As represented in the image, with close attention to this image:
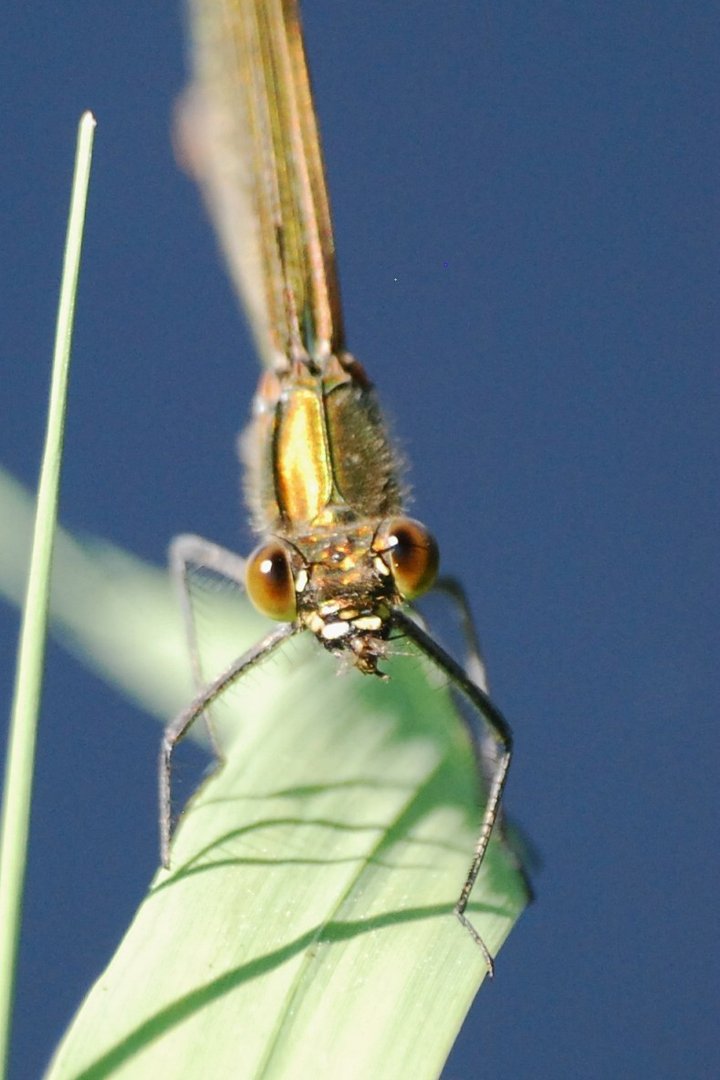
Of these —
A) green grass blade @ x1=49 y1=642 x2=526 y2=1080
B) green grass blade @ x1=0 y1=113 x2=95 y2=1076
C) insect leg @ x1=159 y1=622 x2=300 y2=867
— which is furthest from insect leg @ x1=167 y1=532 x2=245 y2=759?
green grass blade @ x1=0 y1=113 x2=95 y2=1076

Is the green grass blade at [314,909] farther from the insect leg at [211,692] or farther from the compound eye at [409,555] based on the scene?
the compound eye at [409,555]

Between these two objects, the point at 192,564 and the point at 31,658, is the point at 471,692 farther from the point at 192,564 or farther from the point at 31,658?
the point at 31,658

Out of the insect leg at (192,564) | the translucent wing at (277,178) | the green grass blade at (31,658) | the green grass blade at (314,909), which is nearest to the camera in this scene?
the green grass blade at (31,658)

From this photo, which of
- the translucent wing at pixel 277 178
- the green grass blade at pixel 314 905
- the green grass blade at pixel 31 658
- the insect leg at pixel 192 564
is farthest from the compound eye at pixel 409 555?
the green grass blade at pixel 31 658

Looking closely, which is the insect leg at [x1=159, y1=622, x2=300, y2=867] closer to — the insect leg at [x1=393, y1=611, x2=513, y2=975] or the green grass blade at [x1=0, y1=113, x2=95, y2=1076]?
the insect leg at [x1=393, y1=611, x2=513, y2=975]

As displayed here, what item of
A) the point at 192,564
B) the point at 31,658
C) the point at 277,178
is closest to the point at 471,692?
the point at 192,564

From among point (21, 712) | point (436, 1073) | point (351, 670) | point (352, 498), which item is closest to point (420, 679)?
point (351, 670)

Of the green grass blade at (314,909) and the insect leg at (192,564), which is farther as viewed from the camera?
the insect leg at (192,564)
